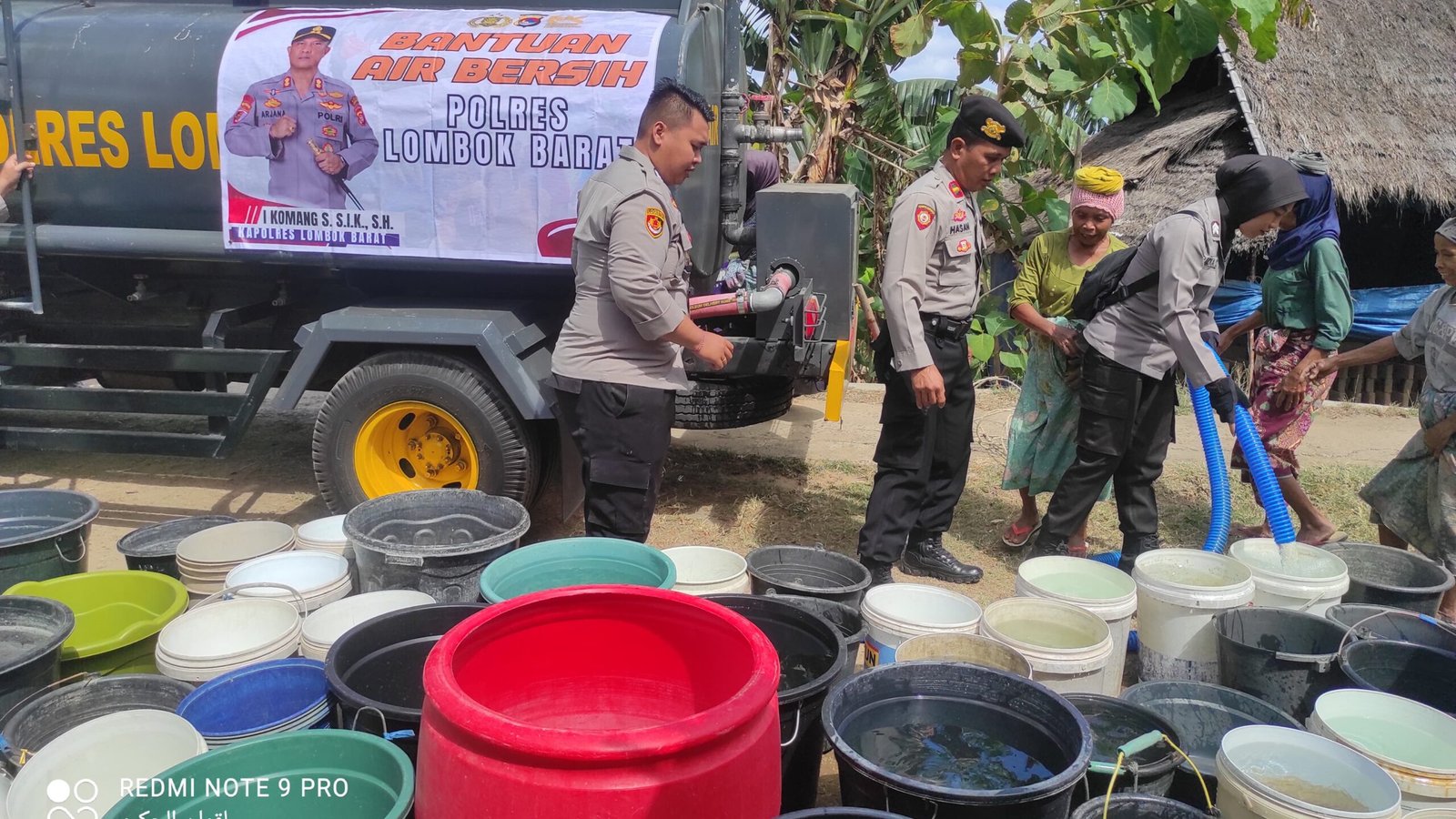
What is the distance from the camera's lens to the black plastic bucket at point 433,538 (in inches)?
125

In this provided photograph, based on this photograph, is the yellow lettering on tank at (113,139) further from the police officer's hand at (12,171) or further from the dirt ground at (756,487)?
the dirt ground at (756,487)

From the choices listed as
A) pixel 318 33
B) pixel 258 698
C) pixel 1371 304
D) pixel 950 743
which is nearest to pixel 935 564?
pixel 950 743

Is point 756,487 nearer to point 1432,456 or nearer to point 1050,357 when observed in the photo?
point 1050,357

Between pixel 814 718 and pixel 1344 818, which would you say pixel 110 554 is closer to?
pixel 814 718

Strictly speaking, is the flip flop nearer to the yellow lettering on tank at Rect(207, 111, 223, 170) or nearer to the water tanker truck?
the water tanker truck

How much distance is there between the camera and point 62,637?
8.37 ft

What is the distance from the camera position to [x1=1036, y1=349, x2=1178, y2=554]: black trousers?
13.7 feet

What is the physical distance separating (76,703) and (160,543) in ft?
4.83

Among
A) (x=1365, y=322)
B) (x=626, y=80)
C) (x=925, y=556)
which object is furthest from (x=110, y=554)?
(x=1365, y=322)

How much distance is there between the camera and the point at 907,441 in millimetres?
4090

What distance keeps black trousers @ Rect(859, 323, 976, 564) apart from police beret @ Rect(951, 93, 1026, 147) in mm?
805

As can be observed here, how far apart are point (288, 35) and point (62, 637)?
9.39ft

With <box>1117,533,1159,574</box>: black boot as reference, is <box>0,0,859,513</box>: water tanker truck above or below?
above

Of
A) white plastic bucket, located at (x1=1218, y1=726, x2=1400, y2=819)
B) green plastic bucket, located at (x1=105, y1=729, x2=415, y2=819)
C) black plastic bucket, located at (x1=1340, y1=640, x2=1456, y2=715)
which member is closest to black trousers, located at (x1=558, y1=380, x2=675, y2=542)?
green plastic bucket, located at (x1=105, y1=729, x2=415, y2=819)
